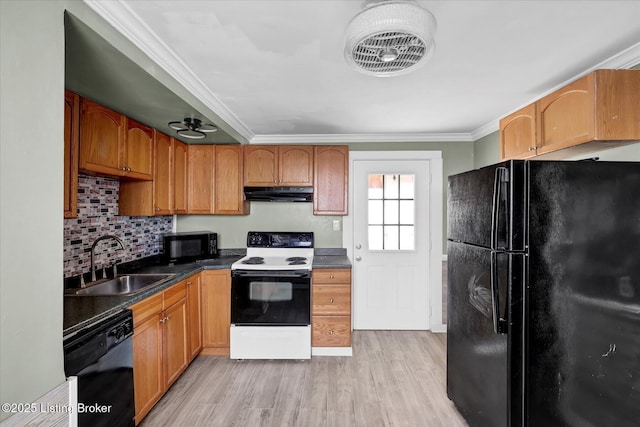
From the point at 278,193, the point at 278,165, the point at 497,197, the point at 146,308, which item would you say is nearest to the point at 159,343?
the point at 146,308

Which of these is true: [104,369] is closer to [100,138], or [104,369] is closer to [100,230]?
[100,230]

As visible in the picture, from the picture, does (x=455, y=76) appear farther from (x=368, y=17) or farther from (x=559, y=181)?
(x=368, y=17)

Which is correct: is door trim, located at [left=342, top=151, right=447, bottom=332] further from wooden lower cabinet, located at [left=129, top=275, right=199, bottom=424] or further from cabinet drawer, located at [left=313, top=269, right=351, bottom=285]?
wooden lower cabinet, located at [left=129, top=275, right=199, bottom=424]

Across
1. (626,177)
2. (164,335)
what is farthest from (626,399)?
(164,335)

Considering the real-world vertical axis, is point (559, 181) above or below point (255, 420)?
above

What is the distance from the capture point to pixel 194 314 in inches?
108

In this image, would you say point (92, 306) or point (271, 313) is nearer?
point (92, 306)

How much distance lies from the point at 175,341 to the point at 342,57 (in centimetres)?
234

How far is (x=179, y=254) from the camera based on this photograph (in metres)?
3.01

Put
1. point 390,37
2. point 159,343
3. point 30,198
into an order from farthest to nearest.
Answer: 1. point 159,343
2. point 390,37
3. point 30,198

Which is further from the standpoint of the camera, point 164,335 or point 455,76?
point 164,335

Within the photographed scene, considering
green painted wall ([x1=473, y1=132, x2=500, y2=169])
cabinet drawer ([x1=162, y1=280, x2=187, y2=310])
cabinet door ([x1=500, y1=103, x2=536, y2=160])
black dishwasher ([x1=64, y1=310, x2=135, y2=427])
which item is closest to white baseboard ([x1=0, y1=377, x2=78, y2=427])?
black dishwasher ([x1=64, y1=310, x2=135, y2=427])

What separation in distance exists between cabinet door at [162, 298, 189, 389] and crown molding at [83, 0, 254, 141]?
1577 mm

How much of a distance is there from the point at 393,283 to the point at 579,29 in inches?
106
